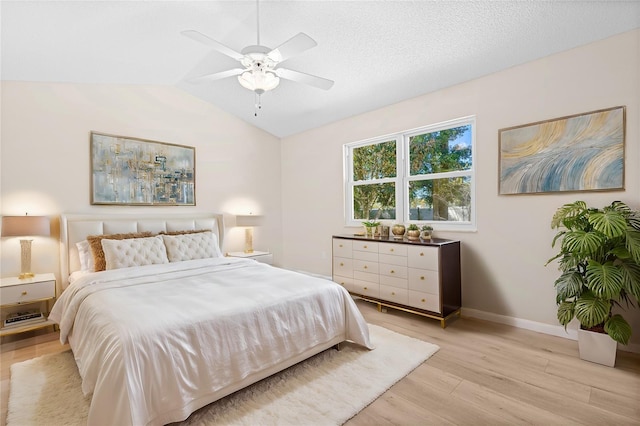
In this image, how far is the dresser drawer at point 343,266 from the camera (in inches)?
163

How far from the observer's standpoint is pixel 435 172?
387cm

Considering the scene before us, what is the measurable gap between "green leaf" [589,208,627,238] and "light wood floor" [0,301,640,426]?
105 centimetres

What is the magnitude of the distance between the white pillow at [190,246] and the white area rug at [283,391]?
4.39ft

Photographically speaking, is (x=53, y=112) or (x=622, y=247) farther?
(x=53, y=112)

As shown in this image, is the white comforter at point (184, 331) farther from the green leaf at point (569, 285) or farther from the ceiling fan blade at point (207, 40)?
the ceiling fan blade at point (207, 40)

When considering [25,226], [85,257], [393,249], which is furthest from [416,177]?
[25,226]

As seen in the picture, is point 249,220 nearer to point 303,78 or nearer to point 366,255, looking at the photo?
point 366,255

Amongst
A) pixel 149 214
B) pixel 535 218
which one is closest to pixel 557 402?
pixel 535 218

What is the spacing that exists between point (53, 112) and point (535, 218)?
5.39m

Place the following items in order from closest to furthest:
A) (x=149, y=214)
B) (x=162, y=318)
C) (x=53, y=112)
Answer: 1. (x=162, y=318)
2. (x=53, y=112)
3. (x=149, y=214)

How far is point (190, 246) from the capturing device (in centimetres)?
383

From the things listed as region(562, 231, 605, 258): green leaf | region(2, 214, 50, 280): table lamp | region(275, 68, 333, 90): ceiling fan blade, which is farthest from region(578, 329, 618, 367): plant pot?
region(2, 214, 50, 280): table lamp

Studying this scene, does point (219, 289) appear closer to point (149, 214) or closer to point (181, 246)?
point (181, 246)

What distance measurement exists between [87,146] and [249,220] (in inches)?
95.0
